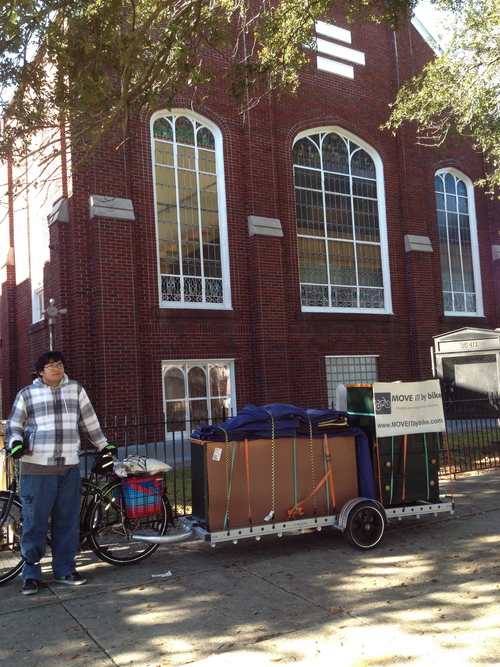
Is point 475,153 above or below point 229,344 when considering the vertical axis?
above

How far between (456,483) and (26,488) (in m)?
6.49

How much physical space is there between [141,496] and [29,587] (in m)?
1.19

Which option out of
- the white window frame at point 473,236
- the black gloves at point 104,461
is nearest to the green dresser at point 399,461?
the black gloves at point 104,461

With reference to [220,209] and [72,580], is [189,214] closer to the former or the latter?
[220,209]

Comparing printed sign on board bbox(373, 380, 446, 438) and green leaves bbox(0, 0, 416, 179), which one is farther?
green leaves bbox(0, 0, 416, 179)

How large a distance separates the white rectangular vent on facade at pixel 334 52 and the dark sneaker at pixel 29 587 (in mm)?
15982

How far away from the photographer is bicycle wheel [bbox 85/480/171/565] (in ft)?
18.0

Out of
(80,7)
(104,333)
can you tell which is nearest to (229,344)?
(104,333)

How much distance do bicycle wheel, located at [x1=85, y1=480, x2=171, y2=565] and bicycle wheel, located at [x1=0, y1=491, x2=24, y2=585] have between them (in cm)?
66

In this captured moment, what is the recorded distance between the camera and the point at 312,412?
6160mm

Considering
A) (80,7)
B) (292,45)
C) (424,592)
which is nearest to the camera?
(424,592)

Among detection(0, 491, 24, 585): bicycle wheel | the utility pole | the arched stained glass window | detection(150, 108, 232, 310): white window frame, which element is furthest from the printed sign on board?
the arched stained glass window

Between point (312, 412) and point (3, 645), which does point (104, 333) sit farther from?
point (3, 645)

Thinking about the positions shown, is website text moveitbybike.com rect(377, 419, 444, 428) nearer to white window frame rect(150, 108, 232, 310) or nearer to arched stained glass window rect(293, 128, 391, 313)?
white window frame rect(150, 108, 232, 310)
